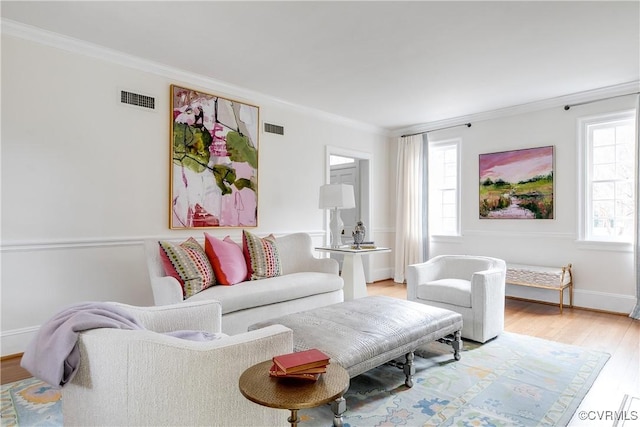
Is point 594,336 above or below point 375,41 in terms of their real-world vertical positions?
below

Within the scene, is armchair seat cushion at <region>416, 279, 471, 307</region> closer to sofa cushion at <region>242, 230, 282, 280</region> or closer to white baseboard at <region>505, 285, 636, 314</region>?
sofa cushion at <region>242, 230, 282, 280</region>

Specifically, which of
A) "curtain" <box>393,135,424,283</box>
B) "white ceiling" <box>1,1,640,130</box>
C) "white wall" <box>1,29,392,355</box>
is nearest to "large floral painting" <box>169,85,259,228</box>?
"white wall" <box>1,29,392,355</box>

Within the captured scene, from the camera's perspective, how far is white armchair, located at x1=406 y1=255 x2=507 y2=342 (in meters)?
3.12

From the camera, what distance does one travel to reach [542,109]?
4.73 metres

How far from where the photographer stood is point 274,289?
323 cm

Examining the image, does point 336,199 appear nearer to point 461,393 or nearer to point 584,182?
point 461,393

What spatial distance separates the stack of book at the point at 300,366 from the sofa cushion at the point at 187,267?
185 cm

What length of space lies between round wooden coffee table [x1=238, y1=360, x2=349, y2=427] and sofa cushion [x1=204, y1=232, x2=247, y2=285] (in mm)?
1995

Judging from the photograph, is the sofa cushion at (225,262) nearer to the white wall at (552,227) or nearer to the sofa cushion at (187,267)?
the sofa cushion at (187,267)

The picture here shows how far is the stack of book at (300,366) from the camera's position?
120 cm

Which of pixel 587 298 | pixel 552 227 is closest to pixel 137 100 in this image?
pixel 552 227

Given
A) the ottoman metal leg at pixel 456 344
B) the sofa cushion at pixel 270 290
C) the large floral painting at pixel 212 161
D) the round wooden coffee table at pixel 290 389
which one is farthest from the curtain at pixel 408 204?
the round wooden coffee table at pixel 290 389

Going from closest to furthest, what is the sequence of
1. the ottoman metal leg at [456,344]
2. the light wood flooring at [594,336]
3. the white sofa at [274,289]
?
A: the light wood flooring at [594,336] < the ottoman metal leg at [456,344] < the white sofa at [274,289]

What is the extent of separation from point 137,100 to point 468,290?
11.6ft
